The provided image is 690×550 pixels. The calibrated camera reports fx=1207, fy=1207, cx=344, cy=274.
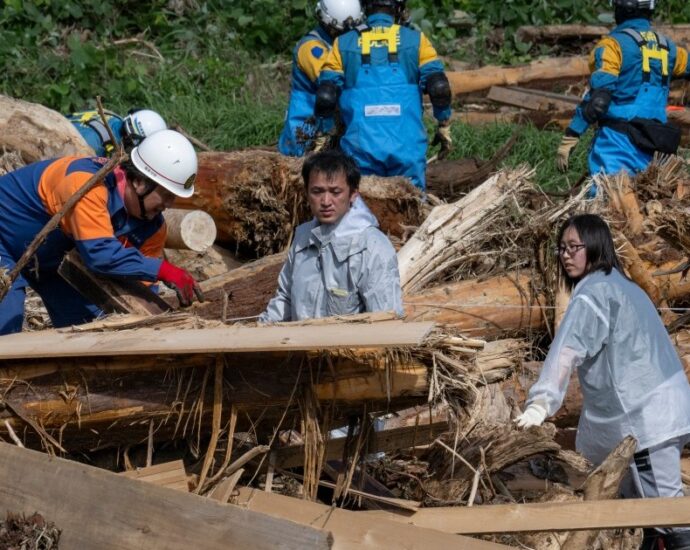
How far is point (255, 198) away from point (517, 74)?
492 centimetres

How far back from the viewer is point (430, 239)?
24.4 ft

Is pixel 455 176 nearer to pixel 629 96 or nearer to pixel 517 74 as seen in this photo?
pixel 629 96

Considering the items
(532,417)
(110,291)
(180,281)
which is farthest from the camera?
(180,281)

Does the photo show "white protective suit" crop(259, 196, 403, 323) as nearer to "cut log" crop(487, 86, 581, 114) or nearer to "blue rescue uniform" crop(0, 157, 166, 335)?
"blue rescue uniform" crop(0, 157, 166, 335)

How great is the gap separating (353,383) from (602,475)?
101cm

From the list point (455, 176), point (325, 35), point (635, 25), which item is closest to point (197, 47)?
point (325, 35)

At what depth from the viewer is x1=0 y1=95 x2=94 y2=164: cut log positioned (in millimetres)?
8625

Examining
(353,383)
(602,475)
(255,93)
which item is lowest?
(255,93)

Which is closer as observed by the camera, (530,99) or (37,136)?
(37,136)

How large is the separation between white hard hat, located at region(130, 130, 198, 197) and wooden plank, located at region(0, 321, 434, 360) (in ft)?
4.13

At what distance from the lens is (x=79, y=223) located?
18.5 ft

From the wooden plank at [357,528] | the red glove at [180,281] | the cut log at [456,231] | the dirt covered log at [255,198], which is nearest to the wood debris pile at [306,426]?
the wooden plank at [357,528]

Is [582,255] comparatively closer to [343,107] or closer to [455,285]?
[455,285]

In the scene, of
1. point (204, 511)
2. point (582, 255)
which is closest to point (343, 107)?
point (582, 255)
